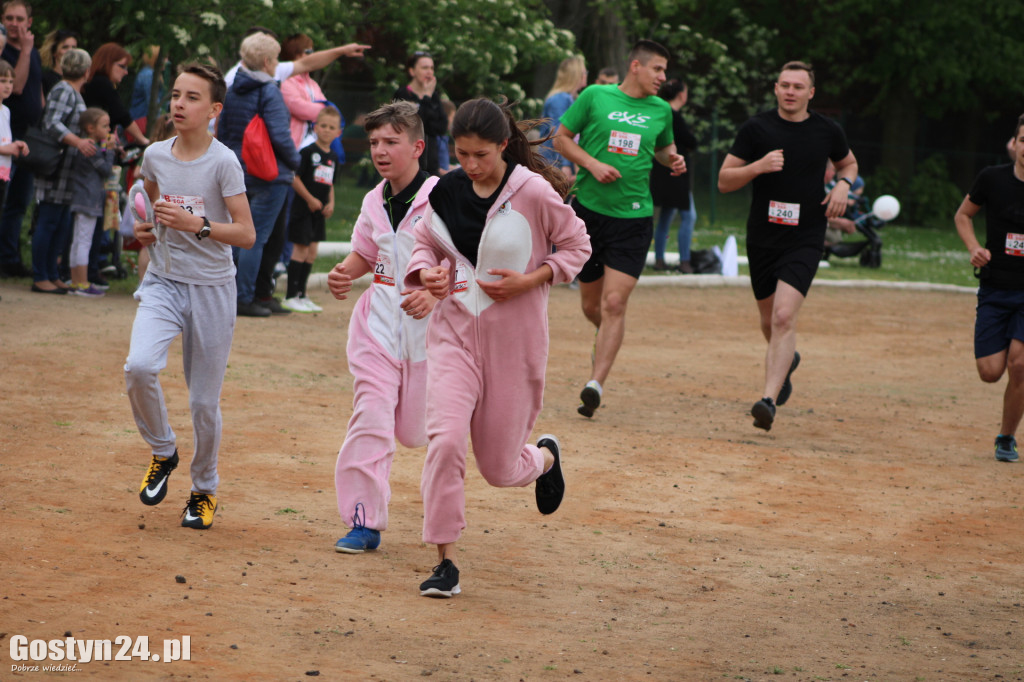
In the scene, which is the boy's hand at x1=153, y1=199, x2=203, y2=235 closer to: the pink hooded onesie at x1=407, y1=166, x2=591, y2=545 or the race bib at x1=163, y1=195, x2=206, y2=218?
the race bib at x1=163, y1=195, x2=206, y2=218

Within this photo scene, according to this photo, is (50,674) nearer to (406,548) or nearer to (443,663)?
(443,663)

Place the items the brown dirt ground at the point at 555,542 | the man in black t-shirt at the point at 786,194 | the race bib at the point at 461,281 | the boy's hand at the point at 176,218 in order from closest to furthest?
the brown dirt ground at the point at 555,542, the race bib at the point at 461,281, the boy's hand at the point at 176,218, the man in black t-shirt at the point at 786,194

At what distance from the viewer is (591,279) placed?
9.34 metres

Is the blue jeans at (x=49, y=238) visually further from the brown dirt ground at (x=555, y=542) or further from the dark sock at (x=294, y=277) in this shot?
the dark sock at (x=294, y=277)

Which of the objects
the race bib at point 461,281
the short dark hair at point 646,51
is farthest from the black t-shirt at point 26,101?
the race bib at point 461,281

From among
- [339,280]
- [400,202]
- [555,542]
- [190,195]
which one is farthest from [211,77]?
[555,542]

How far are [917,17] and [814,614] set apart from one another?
104 ft

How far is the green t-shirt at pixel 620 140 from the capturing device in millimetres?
9234

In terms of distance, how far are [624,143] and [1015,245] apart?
9.04ft

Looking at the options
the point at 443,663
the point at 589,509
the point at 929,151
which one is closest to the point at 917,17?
the point at 929,151

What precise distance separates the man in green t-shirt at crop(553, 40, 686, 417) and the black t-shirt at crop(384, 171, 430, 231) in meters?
3.49

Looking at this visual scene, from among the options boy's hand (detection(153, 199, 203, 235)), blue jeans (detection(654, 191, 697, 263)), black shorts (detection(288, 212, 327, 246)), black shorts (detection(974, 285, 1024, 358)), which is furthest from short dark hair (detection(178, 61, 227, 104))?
blue jeans (detection(654, 191, 697, 263))

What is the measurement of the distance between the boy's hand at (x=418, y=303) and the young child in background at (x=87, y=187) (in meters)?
7.93

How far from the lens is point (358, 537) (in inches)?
218
